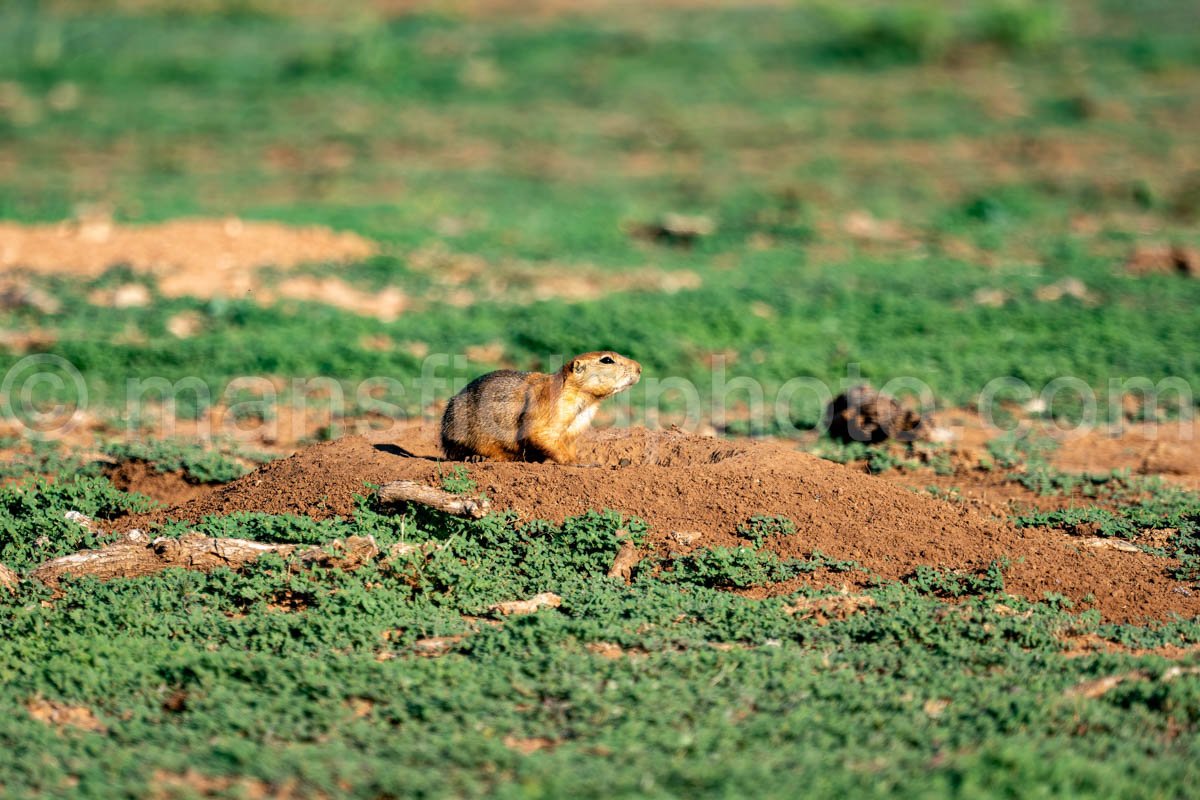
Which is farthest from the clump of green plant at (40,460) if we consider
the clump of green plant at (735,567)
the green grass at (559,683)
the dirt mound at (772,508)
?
the clump of green plant at (735,567)

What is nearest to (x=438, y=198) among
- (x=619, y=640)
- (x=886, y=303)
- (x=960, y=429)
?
(x=886, y=303)

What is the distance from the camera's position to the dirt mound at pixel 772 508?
245 inches

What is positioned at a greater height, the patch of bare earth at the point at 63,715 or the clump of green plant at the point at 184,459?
the clump of green plant at the point at 184,459

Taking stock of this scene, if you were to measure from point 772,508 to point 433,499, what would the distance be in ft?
5.28

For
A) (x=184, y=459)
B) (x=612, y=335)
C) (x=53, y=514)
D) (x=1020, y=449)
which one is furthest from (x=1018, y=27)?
(x=53, y=514)

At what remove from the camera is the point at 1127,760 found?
458cm

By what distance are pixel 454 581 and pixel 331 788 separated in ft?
5.43

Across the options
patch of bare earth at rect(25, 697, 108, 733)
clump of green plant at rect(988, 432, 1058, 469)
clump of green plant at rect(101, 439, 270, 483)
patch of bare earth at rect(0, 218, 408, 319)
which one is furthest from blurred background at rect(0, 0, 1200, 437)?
patch of bare earth at rect(25, 697, 108, 733)

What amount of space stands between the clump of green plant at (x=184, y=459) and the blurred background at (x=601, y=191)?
1.51m

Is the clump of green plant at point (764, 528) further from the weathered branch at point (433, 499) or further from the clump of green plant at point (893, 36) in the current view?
the clump of green plant at point (893, 36)

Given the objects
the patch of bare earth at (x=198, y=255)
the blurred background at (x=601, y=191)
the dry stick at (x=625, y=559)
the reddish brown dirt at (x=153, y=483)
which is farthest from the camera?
the patch of bare earth at (x=198, y=255)

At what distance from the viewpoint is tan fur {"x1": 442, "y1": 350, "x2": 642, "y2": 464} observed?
7.16 meters

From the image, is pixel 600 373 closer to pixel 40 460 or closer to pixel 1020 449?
pixel 1020 449

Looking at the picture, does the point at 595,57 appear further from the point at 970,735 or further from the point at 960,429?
the point at 970,735
